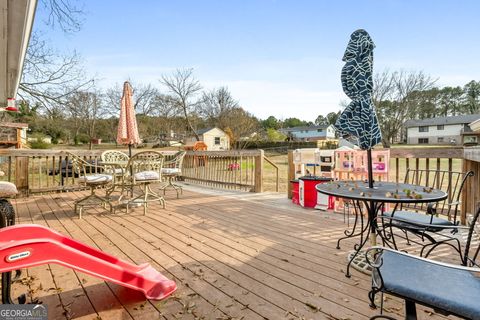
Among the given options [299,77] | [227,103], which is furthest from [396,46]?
[227,103]

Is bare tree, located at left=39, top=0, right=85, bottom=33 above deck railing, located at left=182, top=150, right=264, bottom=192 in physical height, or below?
above

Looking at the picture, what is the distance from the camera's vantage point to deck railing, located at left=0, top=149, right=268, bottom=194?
5776 mm

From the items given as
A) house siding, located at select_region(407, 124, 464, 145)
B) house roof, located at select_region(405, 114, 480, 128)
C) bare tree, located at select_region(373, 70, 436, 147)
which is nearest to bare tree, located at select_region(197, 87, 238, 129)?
bare tree, located at select_region(373, 70, 436, 147)

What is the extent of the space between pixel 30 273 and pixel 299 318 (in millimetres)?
2286

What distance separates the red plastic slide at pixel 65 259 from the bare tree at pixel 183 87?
23995 millimetres

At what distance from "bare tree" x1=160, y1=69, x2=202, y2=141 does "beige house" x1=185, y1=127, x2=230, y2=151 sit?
4.06 metres

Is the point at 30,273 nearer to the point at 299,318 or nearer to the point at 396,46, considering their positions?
the point at 299,318

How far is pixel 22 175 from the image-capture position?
5793 millimetres

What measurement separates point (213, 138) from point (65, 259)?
28973mm

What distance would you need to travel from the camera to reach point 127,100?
211 inches

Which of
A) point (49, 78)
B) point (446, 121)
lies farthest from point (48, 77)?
point (446, 121)

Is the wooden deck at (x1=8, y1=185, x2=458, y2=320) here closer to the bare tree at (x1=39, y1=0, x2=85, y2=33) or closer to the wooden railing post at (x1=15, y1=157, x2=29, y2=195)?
the wooden railing post at (x1=15, y1=157, x2=29, y2=195)

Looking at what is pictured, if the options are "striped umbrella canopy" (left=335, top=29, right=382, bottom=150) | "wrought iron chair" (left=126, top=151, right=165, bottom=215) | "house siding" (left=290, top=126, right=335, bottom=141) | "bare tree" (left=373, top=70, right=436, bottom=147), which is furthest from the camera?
"house siding" (left=290, top=126, right=335, bottom=141)

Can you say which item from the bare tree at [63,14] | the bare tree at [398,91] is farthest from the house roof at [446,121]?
the bare tree at [63,14]
